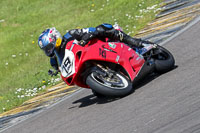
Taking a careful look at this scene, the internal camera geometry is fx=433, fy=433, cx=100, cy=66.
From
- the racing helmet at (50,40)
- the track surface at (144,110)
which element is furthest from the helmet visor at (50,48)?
the track surface at (144,110)

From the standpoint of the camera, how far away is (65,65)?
290 inches

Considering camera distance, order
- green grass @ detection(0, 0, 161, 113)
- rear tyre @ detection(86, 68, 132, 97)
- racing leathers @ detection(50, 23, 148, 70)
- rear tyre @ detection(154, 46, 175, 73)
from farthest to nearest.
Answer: green grass @ detection(0, 0, 161, 113) < rear tyre @ detection(154, 46, 175, 73) < racing leathers @ detection(50, 23, 148, 70) < rear tyre @ detection(86, 68, 132, 97)

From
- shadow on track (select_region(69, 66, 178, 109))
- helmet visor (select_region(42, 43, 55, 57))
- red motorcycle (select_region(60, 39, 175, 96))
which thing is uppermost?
helmet visor (select_region(42, 43, 55, 57))

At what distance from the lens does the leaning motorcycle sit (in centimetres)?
709

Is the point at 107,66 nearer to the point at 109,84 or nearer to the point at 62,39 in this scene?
the point at 109,84

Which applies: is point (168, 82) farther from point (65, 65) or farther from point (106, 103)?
point (65, 65)

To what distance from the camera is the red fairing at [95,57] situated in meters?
7.18

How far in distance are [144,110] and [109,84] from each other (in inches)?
45.2

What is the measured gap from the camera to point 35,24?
19688 millimetres

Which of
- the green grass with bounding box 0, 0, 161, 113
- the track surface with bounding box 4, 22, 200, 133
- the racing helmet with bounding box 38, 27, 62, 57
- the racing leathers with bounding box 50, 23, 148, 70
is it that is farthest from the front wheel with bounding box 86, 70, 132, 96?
the green grass with bounding box 0, 0, 161, 113

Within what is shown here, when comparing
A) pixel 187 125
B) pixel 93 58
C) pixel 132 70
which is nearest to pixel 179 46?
pixel 132 70

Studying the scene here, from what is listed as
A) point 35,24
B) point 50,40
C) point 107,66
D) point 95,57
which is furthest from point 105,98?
point 35,24

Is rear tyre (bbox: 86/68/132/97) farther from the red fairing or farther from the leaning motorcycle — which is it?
the red fairing

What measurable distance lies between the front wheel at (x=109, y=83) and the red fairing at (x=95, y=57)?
A: 10.0 inches
